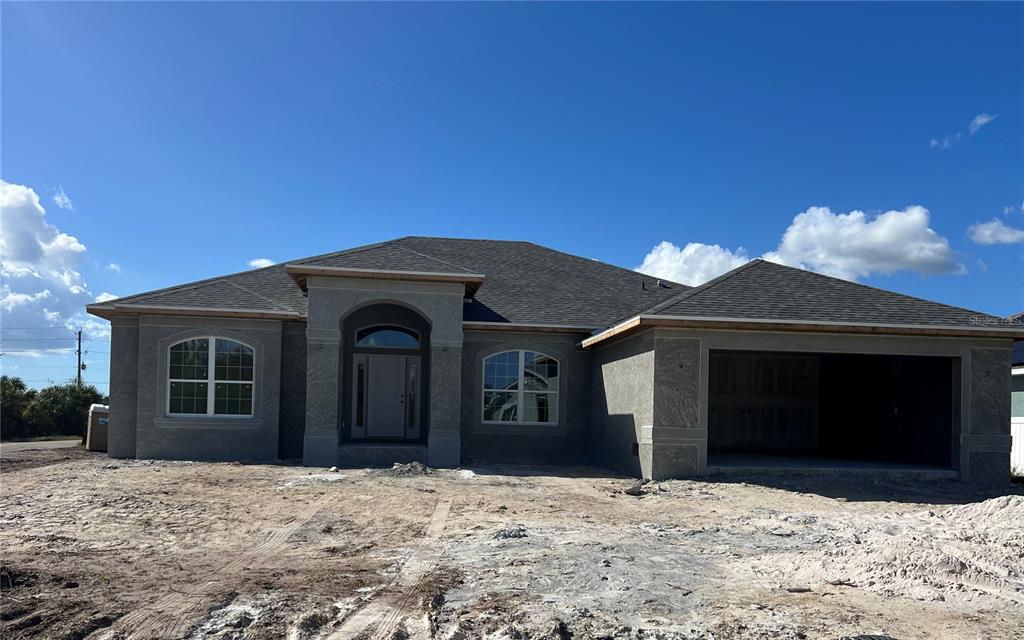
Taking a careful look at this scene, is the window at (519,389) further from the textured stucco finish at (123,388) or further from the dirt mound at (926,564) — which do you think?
the dirt mound at (926,564)

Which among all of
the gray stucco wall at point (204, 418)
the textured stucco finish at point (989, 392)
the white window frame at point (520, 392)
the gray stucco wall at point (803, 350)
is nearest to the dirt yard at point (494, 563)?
the gray stucco wall at point (803, 350)

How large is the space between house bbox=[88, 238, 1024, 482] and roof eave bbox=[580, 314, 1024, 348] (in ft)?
0.14

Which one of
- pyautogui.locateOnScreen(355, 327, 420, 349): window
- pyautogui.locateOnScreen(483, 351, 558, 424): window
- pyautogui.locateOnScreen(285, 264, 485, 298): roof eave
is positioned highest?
pyautogui.locateOnScreen(285, 264, 485, 298): roof eave

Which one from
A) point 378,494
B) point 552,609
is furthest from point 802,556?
point 378,494

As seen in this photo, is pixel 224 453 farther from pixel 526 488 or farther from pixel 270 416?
pixel 526 488

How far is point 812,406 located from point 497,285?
9.45 meters

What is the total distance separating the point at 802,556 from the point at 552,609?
322 cm

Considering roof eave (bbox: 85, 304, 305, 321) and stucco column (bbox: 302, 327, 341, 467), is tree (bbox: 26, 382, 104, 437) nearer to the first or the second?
roof eave (bbox: 85, 304, 305, 321)

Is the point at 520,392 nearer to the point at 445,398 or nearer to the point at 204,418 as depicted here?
the point at 445,398

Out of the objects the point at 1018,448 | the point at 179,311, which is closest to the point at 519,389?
the point at 179,311

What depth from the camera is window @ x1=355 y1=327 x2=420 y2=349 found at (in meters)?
19.6

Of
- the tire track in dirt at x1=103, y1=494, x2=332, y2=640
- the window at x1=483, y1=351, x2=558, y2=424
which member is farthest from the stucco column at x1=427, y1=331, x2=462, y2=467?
the tire track in dirt at x1=103, y1=494, x2=332, y2=640

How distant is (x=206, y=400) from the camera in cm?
1758

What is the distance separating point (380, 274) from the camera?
54.4ft
